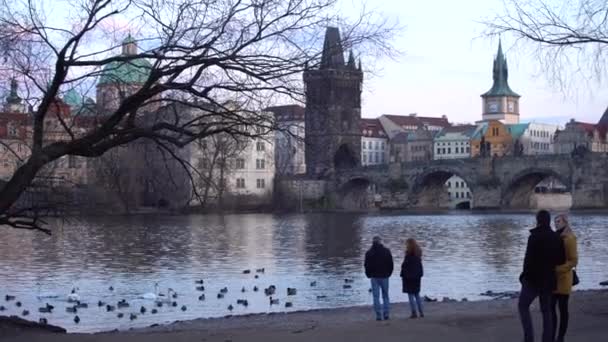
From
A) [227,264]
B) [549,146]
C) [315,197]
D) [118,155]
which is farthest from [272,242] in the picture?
[549,146]

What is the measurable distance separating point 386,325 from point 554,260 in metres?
3.87

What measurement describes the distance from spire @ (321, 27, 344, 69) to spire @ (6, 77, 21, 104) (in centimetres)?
352

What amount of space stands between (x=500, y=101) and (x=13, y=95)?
180 meters

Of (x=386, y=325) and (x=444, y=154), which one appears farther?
(x=444, y=154)

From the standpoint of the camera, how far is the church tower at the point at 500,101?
612ft

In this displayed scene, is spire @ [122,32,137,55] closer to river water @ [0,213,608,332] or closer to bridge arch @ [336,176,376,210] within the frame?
river water @ [0,213,608,332]

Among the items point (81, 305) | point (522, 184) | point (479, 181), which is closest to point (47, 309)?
point (81, 305)

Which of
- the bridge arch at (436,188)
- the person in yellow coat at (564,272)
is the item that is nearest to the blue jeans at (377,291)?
the person in yellow coat at (564,272)

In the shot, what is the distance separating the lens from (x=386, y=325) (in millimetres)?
13922

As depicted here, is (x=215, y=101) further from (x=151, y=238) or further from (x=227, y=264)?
(x=151, y=238)

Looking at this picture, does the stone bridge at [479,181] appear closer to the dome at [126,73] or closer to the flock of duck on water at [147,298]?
the flock of duck on water at [147,298]

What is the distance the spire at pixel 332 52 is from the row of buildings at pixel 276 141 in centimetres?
1

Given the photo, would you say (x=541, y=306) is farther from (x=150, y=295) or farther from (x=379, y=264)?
(x=150, y=295)

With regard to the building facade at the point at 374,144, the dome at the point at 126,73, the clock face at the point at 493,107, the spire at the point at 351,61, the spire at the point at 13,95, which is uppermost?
the clock face at the point at 493,107
